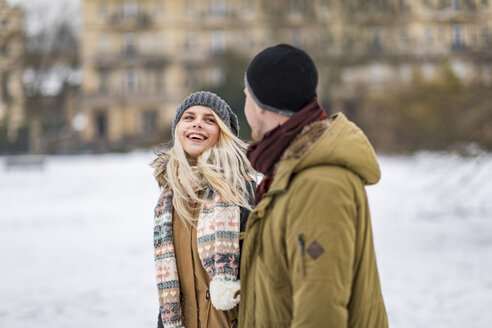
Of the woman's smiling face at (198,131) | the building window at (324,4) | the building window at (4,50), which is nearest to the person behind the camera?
the woman's smiling face at (198,131)

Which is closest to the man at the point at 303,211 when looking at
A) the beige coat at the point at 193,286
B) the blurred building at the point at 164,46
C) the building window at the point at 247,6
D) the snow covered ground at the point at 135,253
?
the beige coat at the point at 193,286

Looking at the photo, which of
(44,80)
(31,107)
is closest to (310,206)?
(31,107)

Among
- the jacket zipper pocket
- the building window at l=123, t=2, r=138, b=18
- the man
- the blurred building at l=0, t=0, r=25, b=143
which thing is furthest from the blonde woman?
the building window at l=123, t=2, r=138, b=18

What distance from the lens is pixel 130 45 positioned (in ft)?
157

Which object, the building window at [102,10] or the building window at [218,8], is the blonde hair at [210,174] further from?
the building window at [102,10]

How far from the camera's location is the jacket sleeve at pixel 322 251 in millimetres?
1708

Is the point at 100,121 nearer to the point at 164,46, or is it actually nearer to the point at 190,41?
the point at 164,46

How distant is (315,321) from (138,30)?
157ft

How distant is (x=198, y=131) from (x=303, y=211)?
1.11 metres

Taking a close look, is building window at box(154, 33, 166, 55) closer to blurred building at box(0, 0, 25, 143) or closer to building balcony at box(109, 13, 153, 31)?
building balcony at box(109, 13, 153, 31)

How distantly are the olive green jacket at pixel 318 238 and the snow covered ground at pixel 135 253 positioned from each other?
12.6ft

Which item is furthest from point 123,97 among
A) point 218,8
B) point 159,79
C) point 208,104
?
point 208,104

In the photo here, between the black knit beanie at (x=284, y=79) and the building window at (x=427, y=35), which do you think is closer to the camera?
the black knit beanie at (x=284, y=79)

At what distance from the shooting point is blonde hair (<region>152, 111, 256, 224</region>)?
2.61 meters
